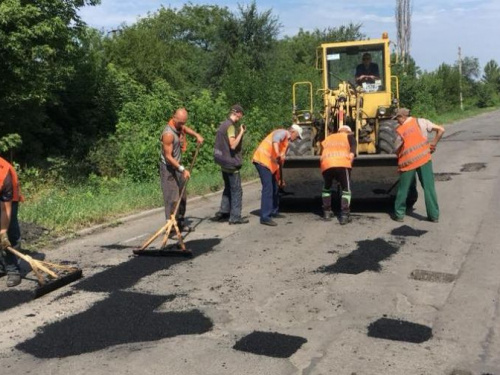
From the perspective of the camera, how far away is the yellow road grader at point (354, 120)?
364 inches

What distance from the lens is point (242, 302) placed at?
5.39 m

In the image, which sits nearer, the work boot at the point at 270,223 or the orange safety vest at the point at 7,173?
the orange safety vest at the point at 7,173

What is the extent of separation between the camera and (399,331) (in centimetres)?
461

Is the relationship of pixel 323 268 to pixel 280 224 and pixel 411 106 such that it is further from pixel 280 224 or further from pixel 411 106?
pixel 411 106

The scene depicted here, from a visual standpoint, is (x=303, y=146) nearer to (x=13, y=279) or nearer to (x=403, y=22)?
(x=13, y=279)

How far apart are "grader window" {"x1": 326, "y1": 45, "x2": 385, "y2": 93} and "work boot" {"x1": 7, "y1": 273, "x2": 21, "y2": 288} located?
7.62 m

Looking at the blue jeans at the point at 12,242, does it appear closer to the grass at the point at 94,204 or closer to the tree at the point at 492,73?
the grass at the point at 94,204

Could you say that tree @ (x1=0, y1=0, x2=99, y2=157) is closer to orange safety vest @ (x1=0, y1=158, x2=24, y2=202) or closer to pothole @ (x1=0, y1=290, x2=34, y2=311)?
orange safety vest @ (x1=0, y1=158, x2=24, y2=202)

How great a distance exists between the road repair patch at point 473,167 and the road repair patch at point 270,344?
1124cm

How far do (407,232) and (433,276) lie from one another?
81.7 inches

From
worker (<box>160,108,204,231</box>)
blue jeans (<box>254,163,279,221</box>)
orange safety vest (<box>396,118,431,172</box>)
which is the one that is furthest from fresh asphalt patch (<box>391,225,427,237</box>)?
worker (<box>160,108,204,231</box>)

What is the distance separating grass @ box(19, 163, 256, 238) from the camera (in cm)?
884

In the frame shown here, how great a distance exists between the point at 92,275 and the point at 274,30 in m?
27.0

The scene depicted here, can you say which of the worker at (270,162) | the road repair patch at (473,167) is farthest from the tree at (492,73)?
the worker at (270,162)
